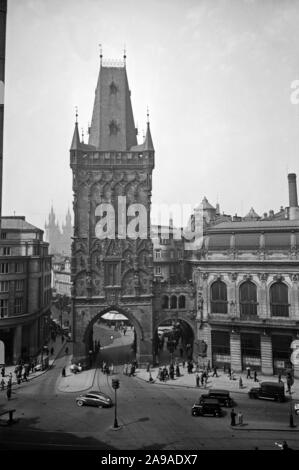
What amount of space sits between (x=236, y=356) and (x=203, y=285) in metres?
8.58

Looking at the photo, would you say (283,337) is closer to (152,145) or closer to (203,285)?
(203,285)

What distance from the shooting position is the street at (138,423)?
21.5m

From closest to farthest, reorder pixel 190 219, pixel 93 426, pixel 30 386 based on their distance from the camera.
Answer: pixel 93 426
pixel 30 386
pixel 190 219

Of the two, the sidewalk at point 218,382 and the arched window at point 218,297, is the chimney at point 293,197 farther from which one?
the sidewalk at point 218,382

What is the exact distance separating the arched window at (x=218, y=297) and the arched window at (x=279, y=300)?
5.19 metres

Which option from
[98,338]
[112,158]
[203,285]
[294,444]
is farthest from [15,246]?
[294,444]

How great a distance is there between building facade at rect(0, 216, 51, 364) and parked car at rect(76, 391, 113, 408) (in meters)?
17.9

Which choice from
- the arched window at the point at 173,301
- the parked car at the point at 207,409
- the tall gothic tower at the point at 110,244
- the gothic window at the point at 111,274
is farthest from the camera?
the arched window at the point at 173,301

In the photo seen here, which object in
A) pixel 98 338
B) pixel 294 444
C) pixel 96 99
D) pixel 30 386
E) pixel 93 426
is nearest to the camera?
pixel 294 444

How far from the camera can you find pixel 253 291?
134ft

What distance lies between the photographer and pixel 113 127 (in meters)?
45.7

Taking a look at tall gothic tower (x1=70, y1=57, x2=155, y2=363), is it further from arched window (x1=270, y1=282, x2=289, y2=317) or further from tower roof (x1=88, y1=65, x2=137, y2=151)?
arched window (x1=270, y1=282, x2=289, y2=317)

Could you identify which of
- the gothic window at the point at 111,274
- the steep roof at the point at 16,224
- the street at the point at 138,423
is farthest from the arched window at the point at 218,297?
the steep roof at the point at 16,224

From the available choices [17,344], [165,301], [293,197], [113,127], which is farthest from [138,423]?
[293,197]
